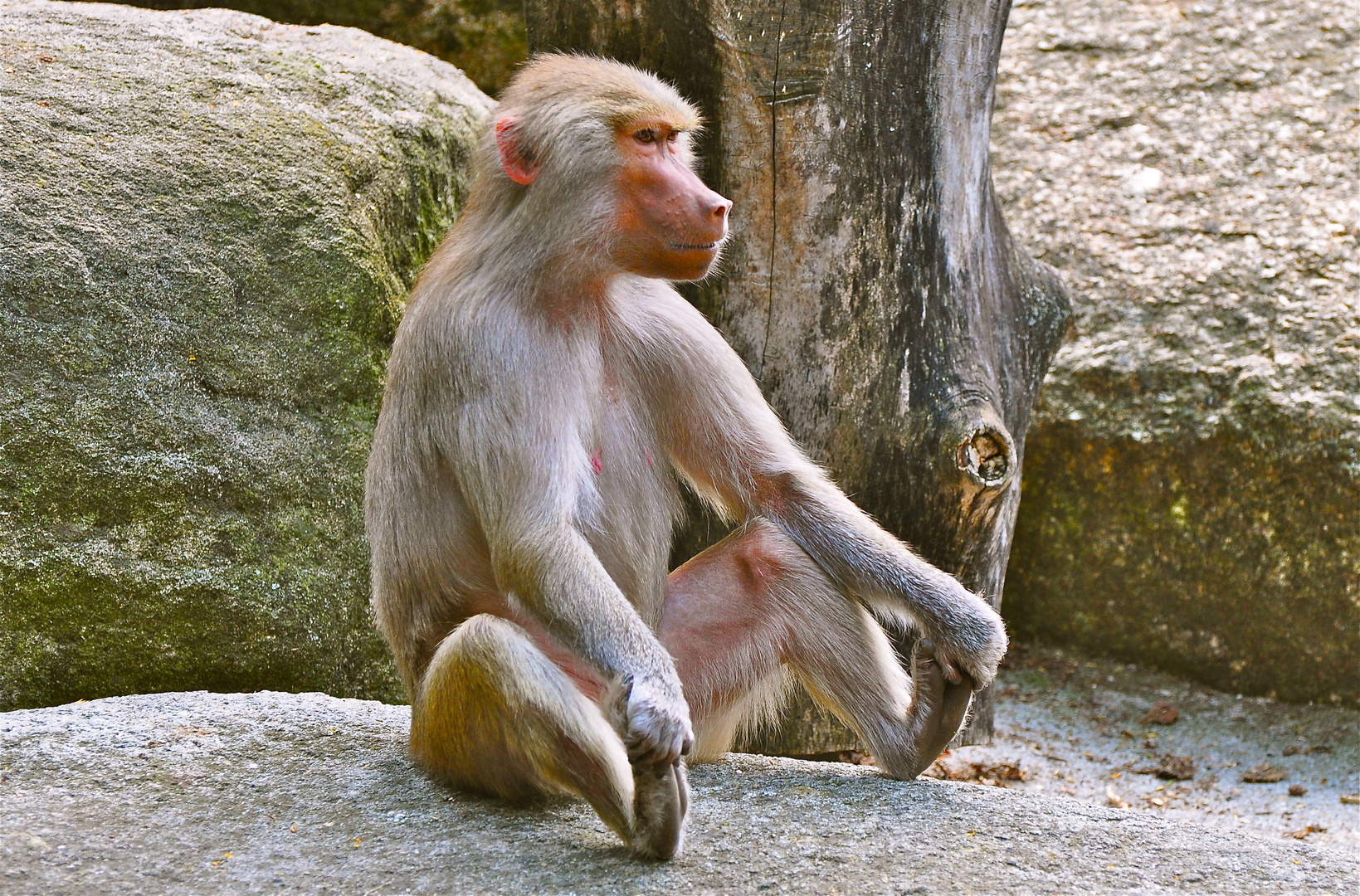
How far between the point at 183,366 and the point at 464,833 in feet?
6.82

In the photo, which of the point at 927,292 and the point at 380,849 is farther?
the point at 927,292

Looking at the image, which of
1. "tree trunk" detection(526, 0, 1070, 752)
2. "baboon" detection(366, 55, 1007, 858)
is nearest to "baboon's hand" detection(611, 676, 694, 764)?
"baboon" detection(366, 55, 1007, 858)

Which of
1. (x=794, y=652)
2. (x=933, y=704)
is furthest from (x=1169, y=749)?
(x=794, y=652)

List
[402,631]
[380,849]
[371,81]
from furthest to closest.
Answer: [371,81], [402,631], [380,849]

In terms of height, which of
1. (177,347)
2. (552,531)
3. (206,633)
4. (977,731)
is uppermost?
(177,347)

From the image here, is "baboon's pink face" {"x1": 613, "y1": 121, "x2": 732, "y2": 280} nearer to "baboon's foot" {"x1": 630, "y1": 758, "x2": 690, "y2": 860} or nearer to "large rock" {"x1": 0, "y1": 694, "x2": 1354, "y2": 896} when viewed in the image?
"baboon's foot" {"x1": 630, "y1": 758, "x2": 690, "y2": 860}

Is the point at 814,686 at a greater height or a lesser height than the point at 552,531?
lesser

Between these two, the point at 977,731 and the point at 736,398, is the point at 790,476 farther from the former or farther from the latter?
the point at 977,731

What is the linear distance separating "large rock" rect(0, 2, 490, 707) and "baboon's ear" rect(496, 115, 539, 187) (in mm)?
1503

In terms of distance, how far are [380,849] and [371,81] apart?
3.43 meters

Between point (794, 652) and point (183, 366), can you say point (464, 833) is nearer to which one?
point (794, 652)

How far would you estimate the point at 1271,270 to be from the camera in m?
6.23

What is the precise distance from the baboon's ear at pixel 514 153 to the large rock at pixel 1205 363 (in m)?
3.77

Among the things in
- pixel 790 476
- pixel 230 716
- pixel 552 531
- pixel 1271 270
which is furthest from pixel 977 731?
pixel 1271 270
